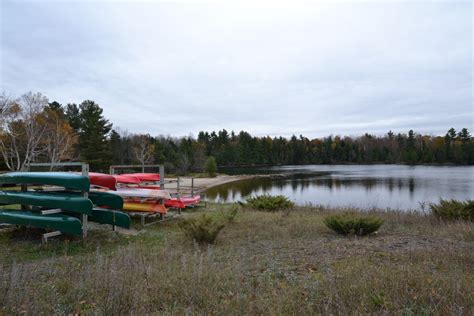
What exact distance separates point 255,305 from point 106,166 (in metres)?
41.6

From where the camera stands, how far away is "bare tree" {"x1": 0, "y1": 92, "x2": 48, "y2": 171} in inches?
1112

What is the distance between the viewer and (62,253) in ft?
19.4

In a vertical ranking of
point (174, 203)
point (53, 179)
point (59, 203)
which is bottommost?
point (174, 203)

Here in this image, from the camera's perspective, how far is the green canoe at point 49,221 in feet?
20.9

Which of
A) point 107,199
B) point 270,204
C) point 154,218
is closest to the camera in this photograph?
point 107,199

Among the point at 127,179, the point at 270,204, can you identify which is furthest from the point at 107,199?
the point at 270,204

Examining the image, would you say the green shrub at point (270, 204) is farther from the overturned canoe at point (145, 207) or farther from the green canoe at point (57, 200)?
the green canoe at point (57, 200)

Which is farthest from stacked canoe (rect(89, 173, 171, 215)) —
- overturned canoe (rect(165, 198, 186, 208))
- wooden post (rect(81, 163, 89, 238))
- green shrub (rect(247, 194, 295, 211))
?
green shrub (rect(247, 194, 295, 211))

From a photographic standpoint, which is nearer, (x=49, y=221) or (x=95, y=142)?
(x=49, y=221)

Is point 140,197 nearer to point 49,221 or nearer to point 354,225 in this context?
point 49,221

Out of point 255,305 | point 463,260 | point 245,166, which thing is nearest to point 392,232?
point 463,260

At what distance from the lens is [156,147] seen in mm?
59000

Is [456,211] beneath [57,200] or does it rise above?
beneath

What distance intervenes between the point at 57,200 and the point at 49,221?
1.45 feet
